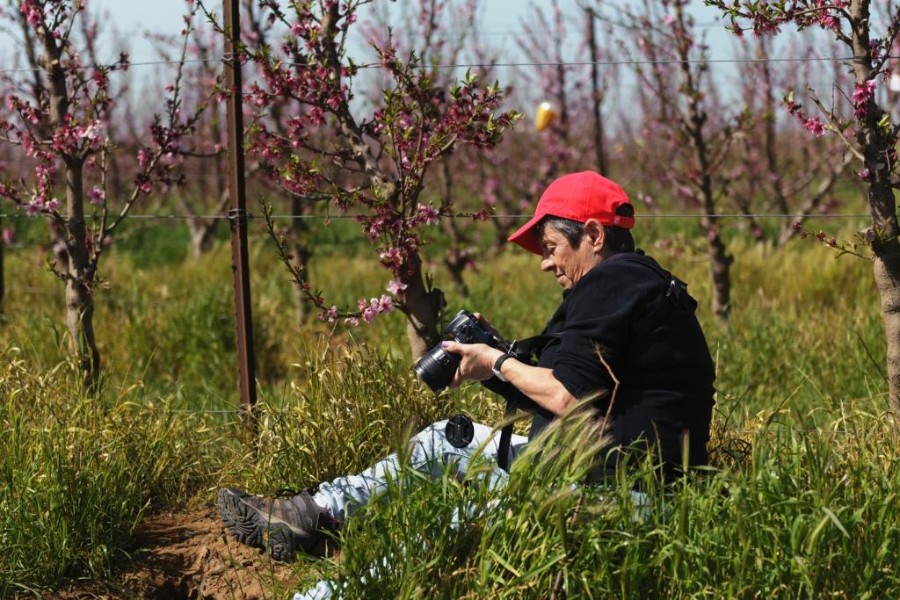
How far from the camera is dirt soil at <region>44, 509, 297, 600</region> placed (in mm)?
3377

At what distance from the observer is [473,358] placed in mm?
3230

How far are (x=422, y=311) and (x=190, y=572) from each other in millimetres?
1306

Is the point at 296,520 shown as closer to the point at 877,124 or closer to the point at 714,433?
the point at 714,433

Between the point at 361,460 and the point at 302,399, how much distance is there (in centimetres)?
39

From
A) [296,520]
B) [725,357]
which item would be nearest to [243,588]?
[296,520]

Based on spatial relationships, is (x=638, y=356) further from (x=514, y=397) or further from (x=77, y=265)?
(x=77, y=265)

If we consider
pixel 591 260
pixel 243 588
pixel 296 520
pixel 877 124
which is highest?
pixel 877 124

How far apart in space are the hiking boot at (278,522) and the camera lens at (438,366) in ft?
1.72

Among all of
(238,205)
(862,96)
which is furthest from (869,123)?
(238,205)

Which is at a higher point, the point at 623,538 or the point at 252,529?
the point at 623,538

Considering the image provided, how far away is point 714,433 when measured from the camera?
386 cm

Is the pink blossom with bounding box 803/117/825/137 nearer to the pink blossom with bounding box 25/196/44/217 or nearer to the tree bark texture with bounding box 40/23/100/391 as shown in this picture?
the tree bark texture with bounding box 40/23/100/391

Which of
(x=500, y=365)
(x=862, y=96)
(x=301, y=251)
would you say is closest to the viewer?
(x=500, y=365)

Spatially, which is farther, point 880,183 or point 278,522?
point 880,183
